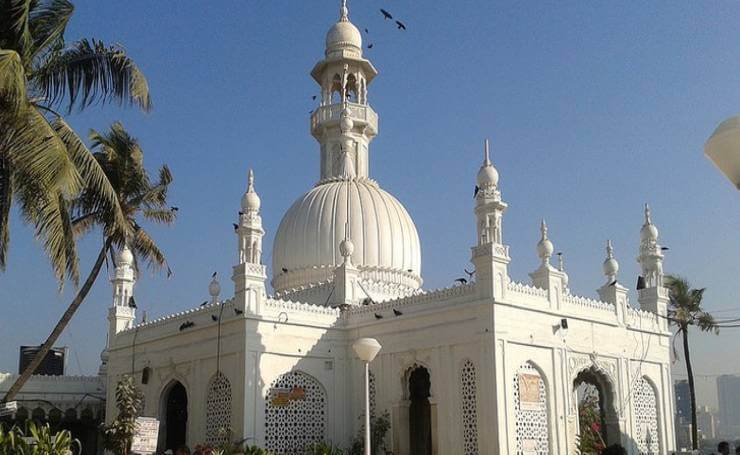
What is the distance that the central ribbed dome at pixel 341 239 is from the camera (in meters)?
30.0

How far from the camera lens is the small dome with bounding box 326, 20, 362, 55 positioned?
3634 cm

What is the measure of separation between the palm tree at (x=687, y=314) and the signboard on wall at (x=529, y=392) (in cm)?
952

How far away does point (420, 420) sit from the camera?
27.0 meters

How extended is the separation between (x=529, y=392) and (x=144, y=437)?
421 inches

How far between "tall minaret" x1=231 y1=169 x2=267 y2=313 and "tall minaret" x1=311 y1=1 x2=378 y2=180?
7.56 metres

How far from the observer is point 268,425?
2430cm

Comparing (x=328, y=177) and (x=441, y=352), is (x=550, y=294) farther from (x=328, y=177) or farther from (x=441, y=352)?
(x=328, y=177)

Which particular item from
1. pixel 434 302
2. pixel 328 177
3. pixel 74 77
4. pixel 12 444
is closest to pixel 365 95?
pixel 328 177

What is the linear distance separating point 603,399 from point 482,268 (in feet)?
21.9

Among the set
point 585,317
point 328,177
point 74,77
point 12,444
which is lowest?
point 12,444

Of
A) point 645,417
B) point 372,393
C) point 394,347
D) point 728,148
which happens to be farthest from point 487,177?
point 728,148

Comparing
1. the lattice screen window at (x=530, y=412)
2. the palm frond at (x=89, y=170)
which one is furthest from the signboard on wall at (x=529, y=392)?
the palm frond at (x=89, y=170)

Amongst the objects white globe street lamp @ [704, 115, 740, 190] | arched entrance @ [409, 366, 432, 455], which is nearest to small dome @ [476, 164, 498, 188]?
arched entrance @ [409, 366, 432, 455]

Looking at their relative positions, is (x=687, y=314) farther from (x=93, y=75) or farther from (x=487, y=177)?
(x=93, y=75)
